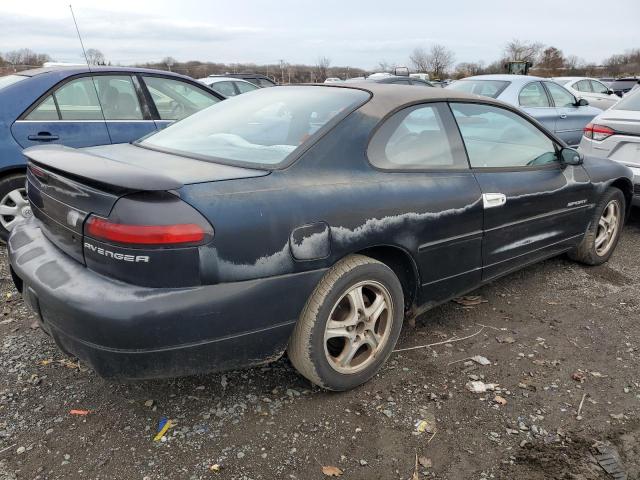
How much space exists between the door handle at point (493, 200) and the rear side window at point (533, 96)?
5.19m

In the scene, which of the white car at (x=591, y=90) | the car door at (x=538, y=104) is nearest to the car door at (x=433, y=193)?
the car door at (x=538, y=104)

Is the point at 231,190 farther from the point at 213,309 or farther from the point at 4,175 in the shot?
the point at 4,175

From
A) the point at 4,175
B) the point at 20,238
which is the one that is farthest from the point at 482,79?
the point at 20,238

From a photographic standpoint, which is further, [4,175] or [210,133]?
[4,175]

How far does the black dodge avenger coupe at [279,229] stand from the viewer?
2.00m

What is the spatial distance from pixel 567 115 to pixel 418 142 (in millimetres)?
6381

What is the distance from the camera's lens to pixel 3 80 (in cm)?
473

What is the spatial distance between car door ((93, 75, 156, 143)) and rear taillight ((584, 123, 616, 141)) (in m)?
4.53

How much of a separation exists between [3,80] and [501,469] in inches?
200

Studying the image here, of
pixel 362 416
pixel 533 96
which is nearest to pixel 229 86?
pixel 533 96

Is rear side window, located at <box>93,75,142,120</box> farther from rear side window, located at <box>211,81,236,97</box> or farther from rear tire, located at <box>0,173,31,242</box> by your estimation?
rear side window, located at <box>211,81,236,97</box>

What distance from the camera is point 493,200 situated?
10.2 ft

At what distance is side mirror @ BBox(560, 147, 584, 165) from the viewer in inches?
147

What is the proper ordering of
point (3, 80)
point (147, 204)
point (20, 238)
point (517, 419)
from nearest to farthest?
point (147, 204), point (517, 419), point (20, 238), point (3, 80)
